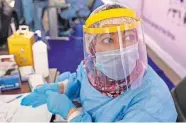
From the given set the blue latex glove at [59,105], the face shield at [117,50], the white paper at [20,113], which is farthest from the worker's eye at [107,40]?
the white paper at [20,113]

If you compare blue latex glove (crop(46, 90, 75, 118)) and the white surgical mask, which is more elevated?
the white surgical mask

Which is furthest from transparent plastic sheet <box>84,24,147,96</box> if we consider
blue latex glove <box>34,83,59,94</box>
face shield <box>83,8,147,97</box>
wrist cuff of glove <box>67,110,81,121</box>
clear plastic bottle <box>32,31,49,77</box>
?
clear plastic bottle <box>32,31,49,77</box>

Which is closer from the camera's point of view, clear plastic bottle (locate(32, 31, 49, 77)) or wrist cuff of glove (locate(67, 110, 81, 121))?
wrist cuff of glove (locate(67, 110, 81, 121))

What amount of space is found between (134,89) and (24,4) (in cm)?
242

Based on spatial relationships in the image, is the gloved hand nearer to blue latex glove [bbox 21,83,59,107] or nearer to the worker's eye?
blue latex glove [bbox 21,83,59,107]

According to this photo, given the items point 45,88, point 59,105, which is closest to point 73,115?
point 59,105

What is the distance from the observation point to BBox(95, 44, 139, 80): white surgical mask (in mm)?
791

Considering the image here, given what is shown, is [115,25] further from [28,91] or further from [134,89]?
[28,91]

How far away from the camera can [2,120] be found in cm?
95

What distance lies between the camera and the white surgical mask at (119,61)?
79cm

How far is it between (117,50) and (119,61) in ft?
0.13

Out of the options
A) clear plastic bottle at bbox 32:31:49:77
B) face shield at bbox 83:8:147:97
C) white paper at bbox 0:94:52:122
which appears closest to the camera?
face shield at bbox 83:8:147:97

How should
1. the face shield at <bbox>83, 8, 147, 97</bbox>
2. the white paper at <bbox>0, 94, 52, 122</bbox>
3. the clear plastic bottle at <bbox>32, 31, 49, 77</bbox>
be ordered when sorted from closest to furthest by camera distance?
the face shield at <bbox>83, 8, 147, 97</bbox>, the white paper at <bbox>0, 94, 52, 122</bbox>, the clear plastic bottle at <bbox>32, 31, 49, 77</bbox>

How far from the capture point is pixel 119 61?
807mm
